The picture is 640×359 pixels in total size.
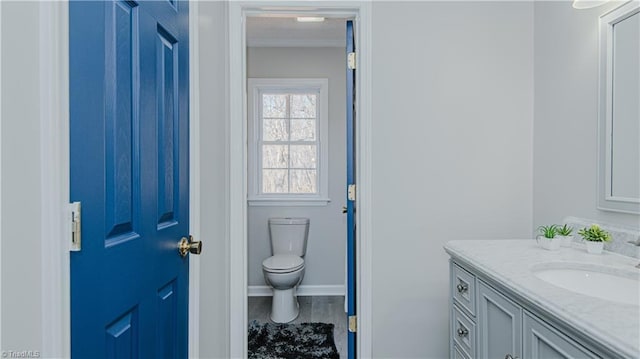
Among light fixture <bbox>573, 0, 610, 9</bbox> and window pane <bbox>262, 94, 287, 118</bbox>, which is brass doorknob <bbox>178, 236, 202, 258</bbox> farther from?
window pane <bbox>262, 94, 287, 118</bbox>

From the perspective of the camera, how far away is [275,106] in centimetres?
347

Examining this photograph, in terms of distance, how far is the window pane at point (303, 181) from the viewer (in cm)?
346

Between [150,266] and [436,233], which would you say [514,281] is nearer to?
[436,233]

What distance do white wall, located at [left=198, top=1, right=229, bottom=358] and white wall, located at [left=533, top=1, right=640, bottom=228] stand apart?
5.30 feet

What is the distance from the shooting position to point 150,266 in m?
1.09

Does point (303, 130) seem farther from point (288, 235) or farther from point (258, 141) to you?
point (288, 235)

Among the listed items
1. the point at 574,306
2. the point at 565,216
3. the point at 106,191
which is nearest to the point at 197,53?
the point at 106,191

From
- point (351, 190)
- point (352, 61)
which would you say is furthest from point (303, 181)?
point (352, 61)

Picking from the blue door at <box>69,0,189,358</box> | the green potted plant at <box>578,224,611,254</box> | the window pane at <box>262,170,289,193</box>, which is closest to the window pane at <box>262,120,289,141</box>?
the window pane at <box>262,170,289,193</box>

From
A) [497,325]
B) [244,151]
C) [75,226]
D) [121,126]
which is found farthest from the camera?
[244,151]

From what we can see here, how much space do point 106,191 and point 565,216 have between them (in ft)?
6.06

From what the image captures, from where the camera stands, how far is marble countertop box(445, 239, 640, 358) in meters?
0.72

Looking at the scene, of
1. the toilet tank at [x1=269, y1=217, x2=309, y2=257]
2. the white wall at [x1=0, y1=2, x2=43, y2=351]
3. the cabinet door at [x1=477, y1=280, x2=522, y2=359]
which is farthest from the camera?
the toilet tank at [x1=269, y1=217, x2=309, y2=257]

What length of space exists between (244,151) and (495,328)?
1367 mm
